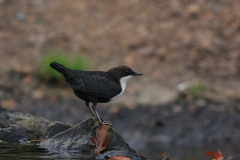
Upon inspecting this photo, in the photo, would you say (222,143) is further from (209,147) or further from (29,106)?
(29,106)

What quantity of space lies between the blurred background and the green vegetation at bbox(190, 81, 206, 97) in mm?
27

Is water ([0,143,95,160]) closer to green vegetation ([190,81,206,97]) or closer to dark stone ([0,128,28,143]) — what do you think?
dark stone ([0,128,28,143])

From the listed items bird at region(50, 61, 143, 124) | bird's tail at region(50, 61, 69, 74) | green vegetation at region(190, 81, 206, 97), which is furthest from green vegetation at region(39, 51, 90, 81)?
bird's tail at region(50, 61, 69, 74)

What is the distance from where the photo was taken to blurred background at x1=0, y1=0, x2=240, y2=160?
28.6ft

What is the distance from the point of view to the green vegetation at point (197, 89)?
954 cm

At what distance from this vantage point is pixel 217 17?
12.4 m

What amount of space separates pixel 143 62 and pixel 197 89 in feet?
6.66

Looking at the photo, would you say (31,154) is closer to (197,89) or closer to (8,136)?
(8,136)

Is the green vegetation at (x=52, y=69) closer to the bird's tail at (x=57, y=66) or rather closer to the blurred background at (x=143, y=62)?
the blurred background at (x=143, y=62)

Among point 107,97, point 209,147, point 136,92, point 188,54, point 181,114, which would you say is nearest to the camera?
point 107,97

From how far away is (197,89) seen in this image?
957cm

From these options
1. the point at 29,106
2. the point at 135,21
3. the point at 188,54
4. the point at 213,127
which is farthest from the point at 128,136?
the point at 135,21

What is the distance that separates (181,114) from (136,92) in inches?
58.6

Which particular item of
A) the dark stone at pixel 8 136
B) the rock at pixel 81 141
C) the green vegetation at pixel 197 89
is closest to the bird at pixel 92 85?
the rock at pixel 81 141
